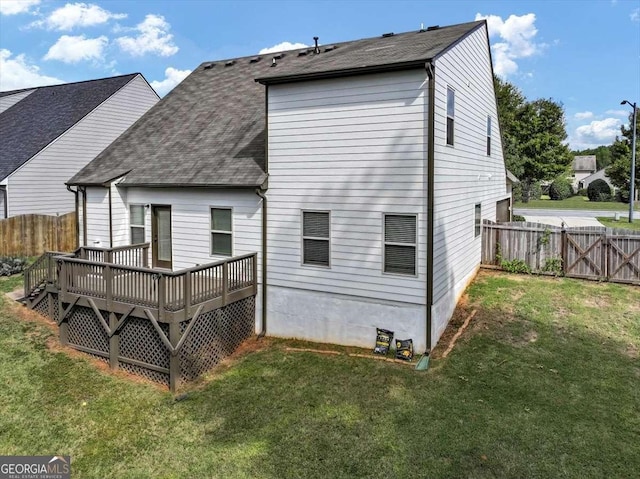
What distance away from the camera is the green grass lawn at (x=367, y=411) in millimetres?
6074

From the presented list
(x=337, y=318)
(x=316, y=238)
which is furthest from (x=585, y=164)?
(x=337, y=318)

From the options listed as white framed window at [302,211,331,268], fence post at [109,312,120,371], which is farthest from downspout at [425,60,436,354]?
fence post at [109,312,120,371]

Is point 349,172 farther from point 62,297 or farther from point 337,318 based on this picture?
point 62,297

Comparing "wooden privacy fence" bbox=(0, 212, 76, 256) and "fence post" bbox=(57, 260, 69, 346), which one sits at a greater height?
"wooden privacy fence" bbox=(0, 212, 76, 256)

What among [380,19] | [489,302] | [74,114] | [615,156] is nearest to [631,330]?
[489,302]

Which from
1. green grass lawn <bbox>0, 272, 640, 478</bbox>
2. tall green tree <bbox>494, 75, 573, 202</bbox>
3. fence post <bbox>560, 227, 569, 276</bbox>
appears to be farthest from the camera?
tall green tree <bbox>494, 75, 573, 202</bbox>

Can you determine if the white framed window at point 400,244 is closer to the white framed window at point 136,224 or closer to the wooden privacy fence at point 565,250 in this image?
the wooden privacy fence at point 565,250

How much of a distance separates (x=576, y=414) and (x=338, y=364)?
13.5ft

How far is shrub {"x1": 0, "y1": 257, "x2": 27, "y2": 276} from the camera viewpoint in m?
15.9

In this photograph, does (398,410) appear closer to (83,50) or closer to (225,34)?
(225,34)

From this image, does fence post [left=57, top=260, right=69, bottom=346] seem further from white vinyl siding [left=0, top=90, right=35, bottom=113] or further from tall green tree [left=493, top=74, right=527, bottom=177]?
tall green tree [left=493, top=74, right=527, bottom=177]

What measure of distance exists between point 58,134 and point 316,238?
53.9 ft

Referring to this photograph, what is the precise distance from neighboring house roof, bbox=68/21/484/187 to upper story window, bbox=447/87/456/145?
1.02 meters

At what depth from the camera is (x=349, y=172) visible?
30.5ft
